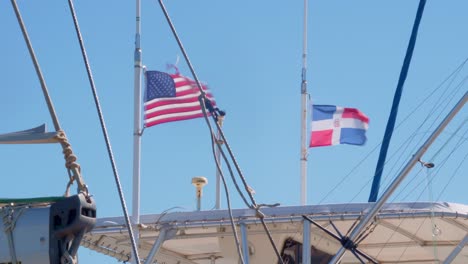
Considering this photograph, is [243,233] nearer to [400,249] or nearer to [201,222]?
[201,222]

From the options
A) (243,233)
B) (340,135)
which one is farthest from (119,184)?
(340,135)

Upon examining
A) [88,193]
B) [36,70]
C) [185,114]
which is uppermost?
[185,114]

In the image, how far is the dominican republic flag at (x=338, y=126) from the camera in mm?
28156

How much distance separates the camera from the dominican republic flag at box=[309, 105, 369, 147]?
28156 mm

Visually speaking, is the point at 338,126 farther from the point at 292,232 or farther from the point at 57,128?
the point at 57,128

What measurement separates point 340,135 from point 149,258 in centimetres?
655

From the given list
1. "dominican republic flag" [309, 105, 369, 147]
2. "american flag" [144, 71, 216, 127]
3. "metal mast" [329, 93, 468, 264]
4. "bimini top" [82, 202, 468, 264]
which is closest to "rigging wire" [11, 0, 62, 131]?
"metal mast" [329, 93, 468, 264]

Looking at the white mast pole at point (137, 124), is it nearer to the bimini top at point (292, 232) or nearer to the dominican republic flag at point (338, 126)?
the bimini top at point (292, 232)

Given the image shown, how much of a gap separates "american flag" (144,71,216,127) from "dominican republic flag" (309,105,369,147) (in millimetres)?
3578

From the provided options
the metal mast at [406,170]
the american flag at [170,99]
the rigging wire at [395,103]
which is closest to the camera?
the metal mast at [406,170]

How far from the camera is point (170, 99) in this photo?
26109 mm

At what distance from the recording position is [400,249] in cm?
2592

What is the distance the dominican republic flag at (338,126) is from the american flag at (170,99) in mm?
3578

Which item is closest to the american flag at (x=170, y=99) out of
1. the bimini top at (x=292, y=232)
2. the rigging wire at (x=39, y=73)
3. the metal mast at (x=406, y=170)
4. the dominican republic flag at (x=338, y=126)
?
the bimini top at (x=292, y=232)
